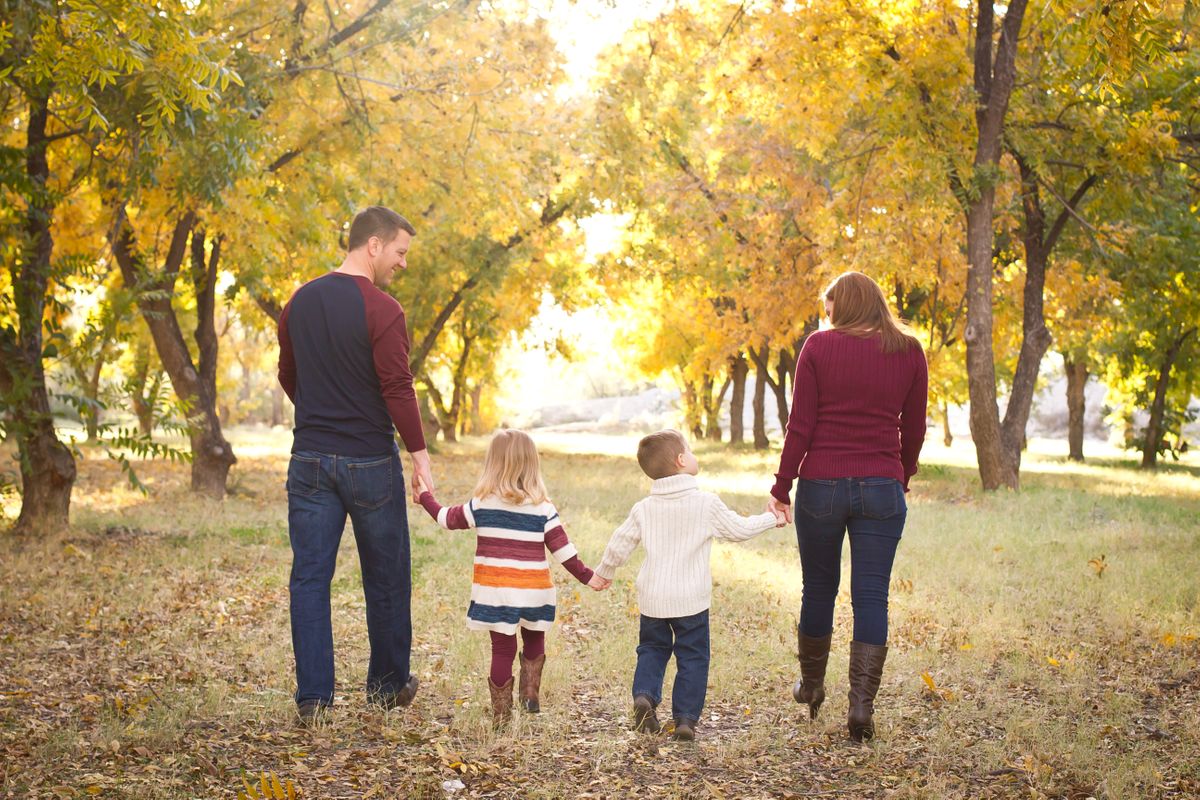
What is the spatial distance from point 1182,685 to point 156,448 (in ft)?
24.7

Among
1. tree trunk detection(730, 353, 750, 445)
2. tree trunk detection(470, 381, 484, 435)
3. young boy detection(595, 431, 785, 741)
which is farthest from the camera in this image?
tree trunk detection(470, 381, 484, 435)

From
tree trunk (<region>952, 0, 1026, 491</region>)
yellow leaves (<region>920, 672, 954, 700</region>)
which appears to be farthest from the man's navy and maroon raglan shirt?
tree trunk (<region>952, 0, 1026, 491</region>)

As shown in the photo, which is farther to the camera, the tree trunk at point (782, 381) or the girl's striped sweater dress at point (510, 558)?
the tree trunk at point (782, 381)

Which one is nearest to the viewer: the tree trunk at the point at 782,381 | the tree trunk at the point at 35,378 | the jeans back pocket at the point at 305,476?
the jeans back pocket at the point at 305,476

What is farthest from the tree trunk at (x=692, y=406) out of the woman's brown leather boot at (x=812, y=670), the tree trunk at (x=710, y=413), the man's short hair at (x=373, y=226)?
the man's short hair at (x=373, y=226)

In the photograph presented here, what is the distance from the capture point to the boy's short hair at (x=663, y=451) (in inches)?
192

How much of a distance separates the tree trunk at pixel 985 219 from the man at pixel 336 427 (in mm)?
11472

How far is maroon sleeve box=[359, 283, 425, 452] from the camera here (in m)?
4.79

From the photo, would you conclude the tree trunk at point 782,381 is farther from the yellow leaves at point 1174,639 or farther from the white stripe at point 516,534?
the white stripe at point 516,534

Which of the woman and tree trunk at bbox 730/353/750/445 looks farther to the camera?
tree trunk at bbox 730/353/750/445

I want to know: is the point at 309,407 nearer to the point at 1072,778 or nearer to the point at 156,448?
the point at 1072,778

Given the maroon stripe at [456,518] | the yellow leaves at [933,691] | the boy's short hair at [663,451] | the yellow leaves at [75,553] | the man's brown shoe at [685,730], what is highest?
the boy's short hair at [663,451]

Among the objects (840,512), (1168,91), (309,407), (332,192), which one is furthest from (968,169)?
(309,407)

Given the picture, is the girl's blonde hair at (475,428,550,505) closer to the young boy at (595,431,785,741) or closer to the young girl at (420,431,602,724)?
the young girl at (420,431,602,724)
